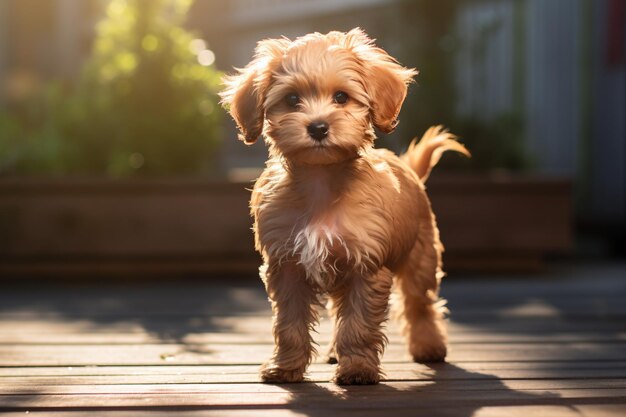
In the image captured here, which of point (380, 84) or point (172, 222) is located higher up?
point (172, 222)

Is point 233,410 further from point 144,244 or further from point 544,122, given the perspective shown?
point 544,122

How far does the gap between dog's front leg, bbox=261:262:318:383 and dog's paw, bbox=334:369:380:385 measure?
0.17 metres

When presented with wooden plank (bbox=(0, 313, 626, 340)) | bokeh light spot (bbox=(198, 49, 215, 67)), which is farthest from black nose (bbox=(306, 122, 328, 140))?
bokeh light spot (bbox=(198, 49, 215, 67))

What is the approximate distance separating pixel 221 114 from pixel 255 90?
17.1 ft

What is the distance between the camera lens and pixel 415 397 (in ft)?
11.5

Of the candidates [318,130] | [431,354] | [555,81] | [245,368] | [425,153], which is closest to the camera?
[318,130]

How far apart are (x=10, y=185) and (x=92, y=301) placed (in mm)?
1779

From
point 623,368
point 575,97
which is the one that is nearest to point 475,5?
point 575,97

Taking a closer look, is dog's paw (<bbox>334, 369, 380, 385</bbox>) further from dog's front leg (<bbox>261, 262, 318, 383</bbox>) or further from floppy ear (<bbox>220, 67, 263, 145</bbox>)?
floppy ear (<bbox>220, 67, 263, 145</bbox>)

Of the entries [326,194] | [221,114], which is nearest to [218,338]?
[326,194]

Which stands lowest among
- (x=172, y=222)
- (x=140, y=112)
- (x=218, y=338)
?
(x=218, y=338)

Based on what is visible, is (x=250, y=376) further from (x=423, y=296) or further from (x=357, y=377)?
(x=423, y=296)

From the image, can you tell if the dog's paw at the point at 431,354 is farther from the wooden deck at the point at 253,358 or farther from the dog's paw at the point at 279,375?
the dog's paw at the point at 279,375

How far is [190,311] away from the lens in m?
6.03
